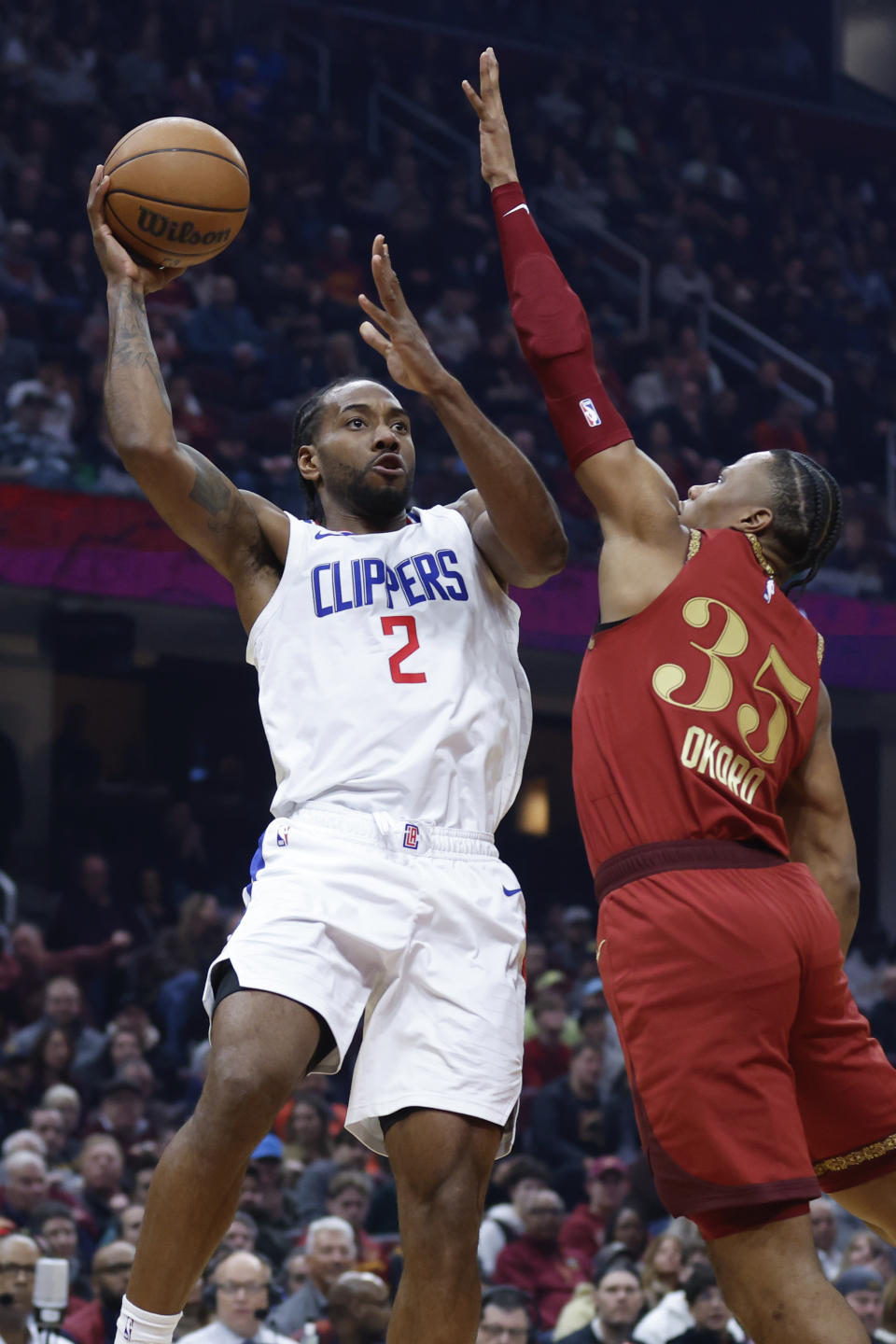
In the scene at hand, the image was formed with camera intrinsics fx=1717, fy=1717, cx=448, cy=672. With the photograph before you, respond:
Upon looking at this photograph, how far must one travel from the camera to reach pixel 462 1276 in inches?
127

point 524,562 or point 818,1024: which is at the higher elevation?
point 524,562

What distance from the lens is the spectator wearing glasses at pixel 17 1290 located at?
5.75 metres

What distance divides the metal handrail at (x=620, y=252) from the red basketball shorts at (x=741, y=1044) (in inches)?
Answer: 508

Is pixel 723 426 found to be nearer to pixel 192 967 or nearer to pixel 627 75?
pixel 627 75

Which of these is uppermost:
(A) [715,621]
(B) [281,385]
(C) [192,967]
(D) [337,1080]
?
(B) [281,385]

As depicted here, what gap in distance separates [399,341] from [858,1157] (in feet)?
5.98

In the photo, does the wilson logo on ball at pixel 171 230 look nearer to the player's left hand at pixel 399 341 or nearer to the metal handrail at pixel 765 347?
the player's left hand at pixel 399 341

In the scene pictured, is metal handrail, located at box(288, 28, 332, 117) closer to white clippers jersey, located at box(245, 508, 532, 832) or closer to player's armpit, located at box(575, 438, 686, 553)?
white clippers jersey, located at box(245, 508, 532, 832)

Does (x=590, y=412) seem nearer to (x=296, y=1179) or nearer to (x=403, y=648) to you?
(x=403, y=648)

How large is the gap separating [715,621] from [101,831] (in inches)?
389

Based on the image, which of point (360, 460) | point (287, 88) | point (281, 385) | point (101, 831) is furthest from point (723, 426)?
point (360, 460)

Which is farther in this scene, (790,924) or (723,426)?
(723,426)

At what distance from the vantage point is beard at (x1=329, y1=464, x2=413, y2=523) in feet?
12.4

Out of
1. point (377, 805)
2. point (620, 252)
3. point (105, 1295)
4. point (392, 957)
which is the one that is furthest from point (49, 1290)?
point (620, 252)
